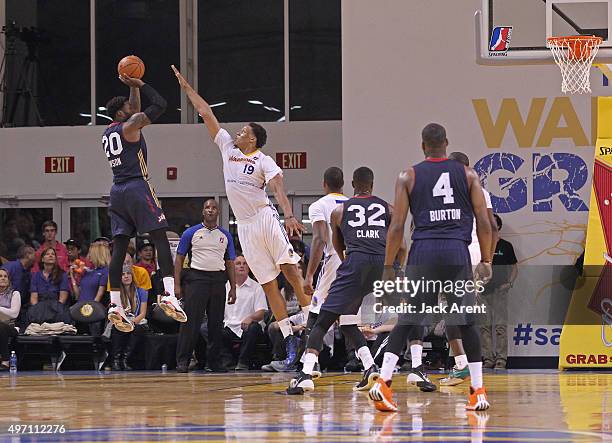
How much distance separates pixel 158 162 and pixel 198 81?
6.30 feet

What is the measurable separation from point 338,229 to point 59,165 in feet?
36.7

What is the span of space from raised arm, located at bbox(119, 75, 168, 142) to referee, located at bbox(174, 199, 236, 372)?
3.77 m

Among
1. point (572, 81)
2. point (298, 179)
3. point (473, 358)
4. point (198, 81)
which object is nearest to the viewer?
point (473, 358)

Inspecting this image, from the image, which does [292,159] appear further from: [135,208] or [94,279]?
[135,208]

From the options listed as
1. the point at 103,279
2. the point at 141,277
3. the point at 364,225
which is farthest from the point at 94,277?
the point at 364,225

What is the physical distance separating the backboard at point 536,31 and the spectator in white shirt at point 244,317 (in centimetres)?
471

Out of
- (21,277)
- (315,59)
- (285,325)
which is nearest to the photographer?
(285,325)

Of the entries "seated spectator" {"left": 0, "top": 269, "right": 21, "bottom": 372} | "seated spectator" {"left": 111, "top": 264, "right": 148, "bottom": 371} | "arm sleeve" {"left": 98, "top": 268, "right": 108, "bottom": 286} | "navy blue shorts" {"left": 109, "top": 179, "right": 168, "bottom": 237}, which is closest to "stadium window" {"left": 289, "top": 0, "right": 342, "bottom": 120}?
"arm sleeve" {"left": 98, "top": 268, "right": 108, "bottom": 286}

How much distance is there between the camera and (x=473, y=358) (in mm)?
8469

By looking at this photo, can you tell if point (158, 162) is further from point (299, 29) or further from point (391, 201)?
point (391, 201)

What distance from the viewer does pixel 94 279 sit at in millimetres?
15820

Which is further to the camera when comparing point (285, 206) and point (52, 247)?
point (52, 247)

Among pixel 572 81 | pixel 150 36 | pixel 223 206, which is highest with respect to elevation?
pixel 150 36

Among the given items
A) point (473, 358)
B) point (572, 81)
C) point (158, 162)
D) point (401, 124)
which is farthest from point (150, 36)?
point (473, 358)
